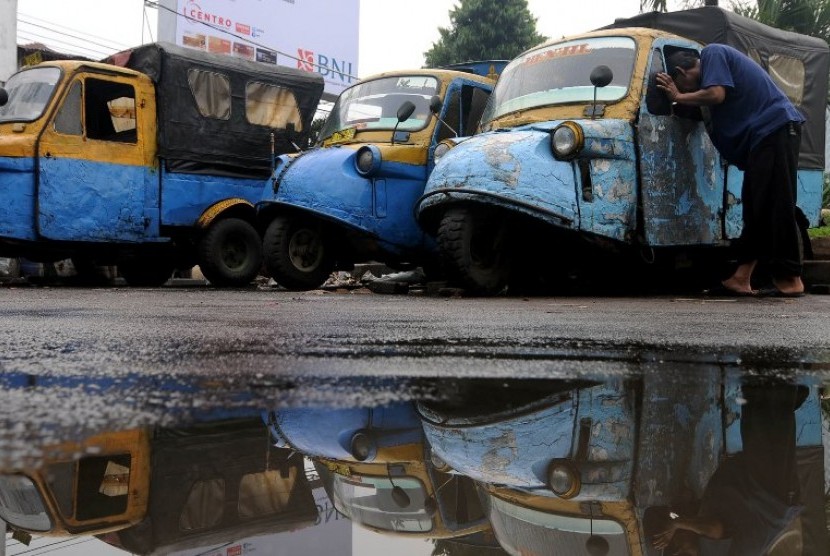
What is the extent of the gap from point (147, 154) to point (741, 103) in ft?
17.9

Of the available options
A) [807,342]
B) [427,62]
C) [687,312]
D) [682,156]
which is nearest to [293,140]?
[682,156]

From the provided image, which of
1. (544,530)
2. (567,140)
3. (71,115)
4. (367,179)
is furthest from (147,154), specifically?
(544,530)

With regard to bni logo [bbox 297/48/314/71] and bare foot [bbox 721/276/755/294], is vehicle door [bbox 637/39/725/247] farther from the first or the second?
bni logo [bbox 297/48/314/71]

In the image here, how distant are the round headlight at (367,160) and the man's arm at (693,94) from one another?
7.21ft

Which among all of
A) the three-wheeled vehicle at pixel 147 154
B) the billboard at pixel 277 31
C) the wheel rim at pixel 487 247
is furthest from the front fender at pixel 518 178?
the billboard at pixel 277 31

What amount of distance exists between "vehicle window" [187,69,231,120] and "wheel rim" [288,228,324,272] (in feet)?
7.81

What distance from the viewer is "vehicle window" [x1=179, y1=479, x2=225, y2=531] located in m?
0.83

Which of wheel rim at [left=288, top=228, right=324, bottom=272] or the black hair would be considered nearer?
the black hair

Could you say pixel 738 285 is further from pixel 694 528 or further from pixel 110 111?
pixel 110 111

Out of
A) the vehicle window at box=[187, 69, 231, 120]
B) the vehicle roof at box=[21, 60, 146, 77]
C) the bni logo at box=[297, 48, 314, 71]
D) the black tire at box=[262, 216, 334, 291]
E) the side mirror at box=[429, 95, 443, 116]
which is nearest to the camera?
the side mirror at box=[429, 95, 443, 116]

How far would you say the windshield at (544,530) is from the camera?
0.79 meters

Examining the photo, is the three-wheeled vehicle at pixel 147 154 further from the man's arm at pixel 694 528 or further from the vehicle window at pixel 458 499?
the man's arm at pixel 694 528

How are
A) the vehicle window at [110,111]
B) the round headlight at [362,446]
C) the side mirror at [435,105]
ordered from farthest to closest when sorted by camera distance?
the vehicle window at [110,111] < the side mirror at [435,105] < the round headlight at [362,446]

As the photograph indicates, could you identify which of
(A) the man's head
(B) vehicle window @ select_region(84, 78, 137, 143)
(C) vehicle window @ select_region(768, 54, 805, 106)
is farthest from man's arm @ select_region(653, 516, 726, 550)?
(B) vehicle window @ select_region(84, 78, 137, 143)
